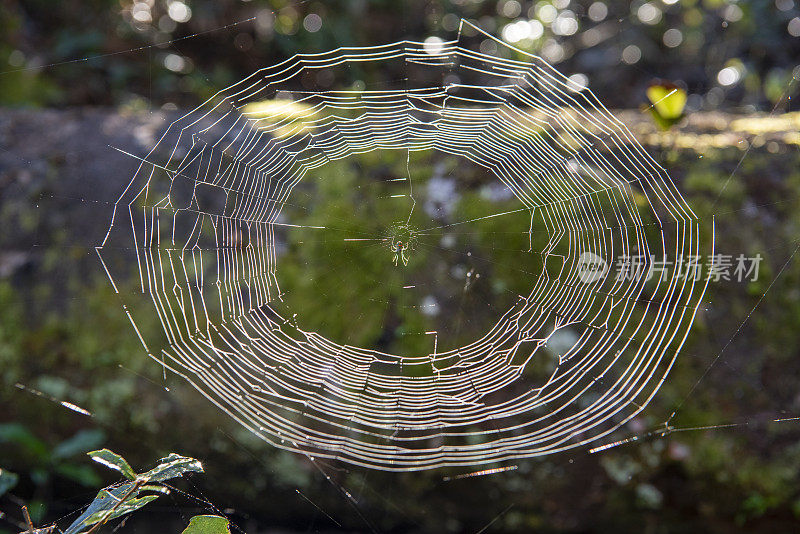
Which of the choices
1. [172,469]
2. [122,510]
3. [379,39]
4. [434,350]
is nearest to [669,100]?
[434,350]

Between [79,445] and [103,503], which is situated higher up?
[103,503]

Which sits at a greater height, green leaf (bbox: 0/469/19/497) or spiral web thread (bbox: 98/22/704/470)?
spiral web thread (bbox: 98/22/704/470)

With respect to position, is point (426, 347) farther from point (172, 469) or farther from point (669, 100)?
point (669, 100)

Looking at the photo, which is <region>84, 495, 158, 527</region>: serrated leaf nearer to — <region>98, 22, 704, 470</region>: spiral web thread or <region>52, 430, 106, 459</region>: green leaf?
<region>98, 22, 704, 470</region>: spiral web thread

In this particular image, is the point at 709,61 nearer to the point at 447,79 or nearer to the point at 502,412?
the point at 447,79

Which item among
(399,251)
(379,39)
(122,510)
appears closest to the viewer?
(122,510)

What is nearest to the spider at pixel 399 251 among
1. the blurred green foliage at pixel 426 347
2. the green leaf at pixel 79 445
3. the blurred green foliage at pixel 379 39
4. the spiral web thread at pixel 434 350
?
the blurred green foliage at pixel 426 347

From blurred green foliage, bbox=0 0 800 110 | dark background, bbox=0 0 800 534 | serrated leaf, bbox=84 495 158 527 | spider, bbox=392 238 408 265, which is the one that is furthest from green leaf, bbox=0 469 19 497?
blurred green foliage, bbox=0 0 800 110
